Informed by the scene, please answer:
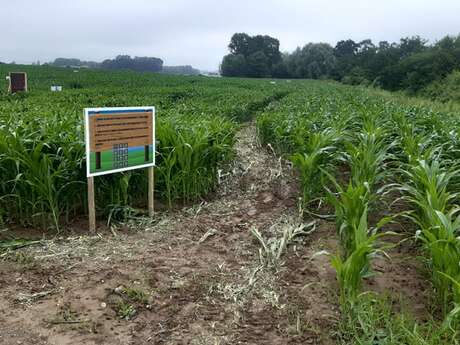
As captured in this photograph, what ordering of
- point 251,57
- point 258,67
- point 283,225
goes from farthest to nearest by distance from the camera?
point 251,57 < point 258,67 < point 283,225

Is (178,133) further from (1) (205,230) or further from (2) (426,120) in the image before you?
(2) (426,120)

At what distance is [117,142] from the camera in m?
3.70

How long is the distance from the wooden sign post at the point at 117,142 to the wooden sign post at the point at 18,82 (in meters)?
14.9

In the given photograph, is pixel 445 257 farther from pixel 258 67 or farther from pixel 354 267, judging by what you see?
pixel 258 67

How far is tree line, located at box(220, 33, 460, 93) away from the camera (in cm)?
4412

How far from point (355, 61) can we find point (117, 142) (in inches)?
2599

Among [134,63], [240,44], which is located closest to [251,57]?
[240,44]

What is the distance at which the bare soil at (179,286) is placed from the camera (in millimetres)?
2367

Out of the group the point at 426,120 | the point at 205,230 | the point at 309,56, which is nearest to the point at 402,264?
the point at 205,230

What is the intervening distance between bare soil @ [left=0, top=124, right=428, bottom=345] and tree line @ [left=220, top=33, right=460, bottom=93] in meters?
44.0

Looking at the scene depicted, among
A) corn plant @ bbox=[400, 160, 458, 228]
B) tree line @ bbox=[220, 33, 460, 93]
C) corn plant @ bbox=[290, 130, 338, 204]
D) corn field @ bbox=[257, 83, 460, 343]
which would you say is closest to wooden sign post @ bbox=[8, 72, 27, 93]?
corn field @ bbox=[257, 83, 460, 343]

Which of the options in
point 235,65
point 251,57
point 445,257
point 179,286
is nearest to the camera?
point 445,257

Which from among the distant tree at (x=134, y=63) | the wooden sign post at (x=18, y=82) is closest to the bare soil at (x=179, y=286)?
the wooden sign post at (x=18, y=82)

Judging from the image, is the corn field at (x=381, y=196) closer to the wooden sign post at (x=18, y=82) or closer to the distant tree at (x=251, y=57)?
the wooden sign post at (x=18, y=82)
